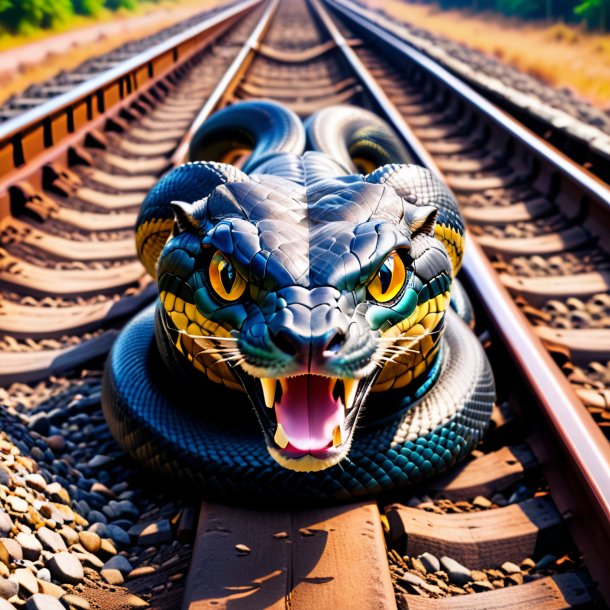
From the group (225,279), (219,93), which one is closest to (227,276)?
(225,279)

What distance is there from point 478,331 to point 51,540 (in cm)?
Answer: 233

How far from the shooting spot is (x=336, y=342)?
214 cm

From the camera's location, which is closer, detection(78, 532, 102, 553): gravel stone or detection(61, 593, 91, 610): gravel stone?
detection(61, 593, 91, 610): gravel stone

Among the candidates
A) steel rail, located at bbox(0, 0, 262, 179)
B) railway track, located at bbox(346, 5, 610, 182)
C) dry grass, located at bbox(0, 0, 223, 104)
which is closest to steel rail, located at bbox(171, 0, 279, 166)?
steel rail, located at bbox(0, 0, 262, 179)

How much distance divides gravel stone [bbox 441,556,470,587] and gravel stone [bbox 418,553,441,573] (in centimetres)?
2

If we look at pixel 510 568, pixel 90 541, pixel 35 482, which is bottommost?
→ pixel 510 568

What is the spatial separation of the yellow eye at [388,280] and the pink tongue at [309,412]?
0.31 meters

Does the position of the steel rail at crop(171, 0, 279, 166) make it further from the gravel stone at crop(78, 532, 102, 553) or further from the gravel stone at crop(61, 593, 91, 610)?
the gravel stone at crop(61, 593, 91, 610)

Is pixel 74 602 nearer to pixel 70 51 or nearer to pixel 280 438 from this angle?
pixel 280 438

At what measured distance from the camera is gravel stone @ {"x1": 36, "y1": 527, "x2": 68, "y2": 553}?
241 cm

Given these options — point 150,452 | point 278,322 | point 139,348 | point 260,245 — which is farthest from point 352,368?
point 139,348

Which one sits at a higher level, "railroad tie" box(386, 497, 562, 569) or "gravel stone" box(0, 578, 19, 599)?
"gravel stone" box(0, 578, 19, 599)

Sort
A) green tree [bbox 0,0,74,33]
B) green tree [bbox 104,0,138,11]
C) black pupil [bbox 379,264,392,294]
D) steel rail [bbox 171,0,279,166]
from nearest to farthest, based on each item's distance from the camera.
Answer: black pupil [bbox 379,264,392,294] < steel rail [bbox 171,0,279,166] < green tree [bbox 0,0,74,33] < green tree [bbox 104,0,138,11]

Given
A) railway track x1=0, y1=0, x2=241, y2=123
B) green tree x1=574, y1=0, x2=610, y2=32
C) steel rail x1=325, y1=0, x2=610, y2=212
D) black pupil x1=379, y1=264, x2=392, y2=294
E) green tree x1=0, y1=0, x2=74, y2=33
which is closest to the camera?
black pupil x1=379, y1=264, x2=392, y2=294
